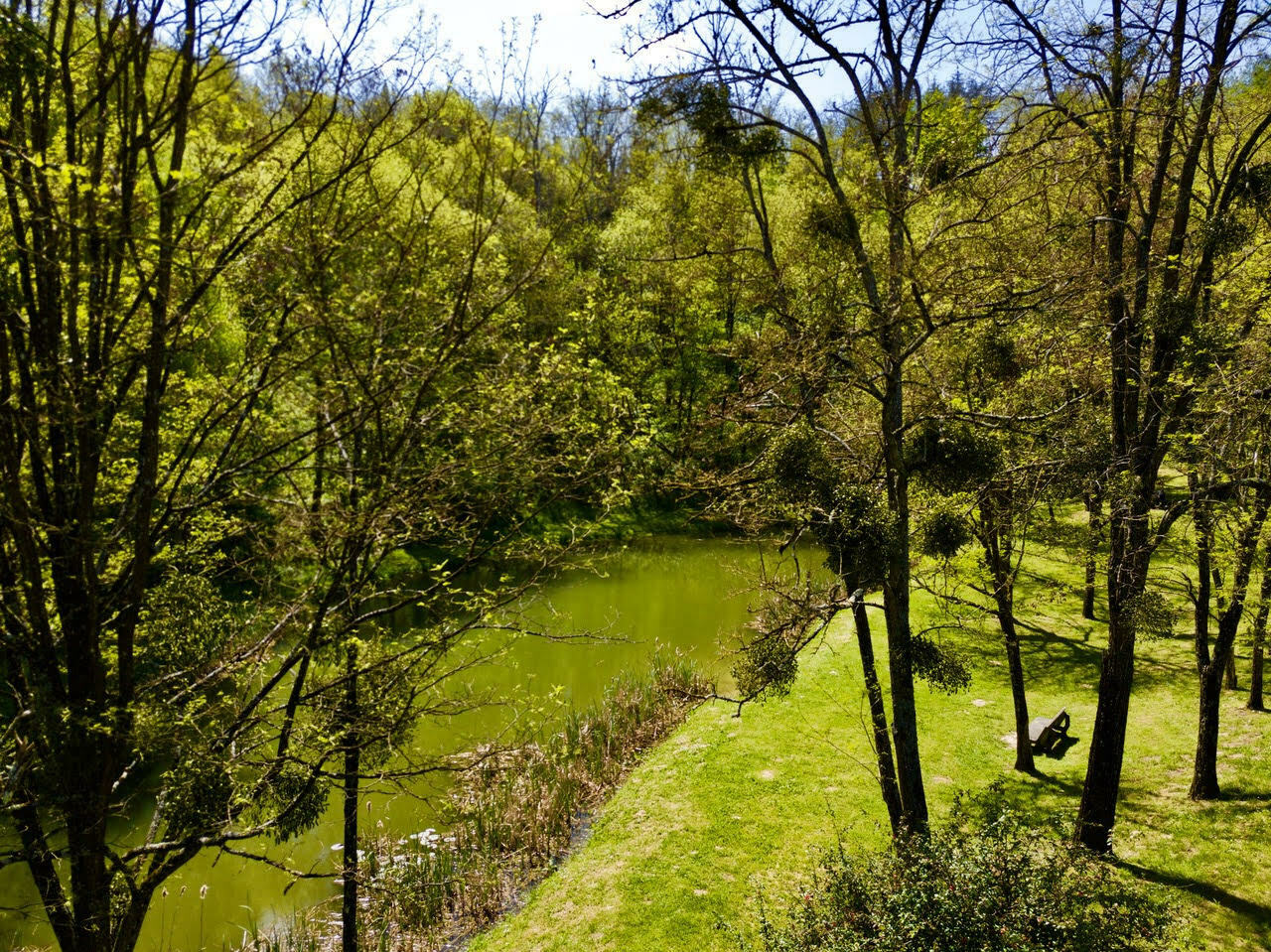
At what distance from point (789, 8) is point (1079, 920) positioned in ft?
22.8

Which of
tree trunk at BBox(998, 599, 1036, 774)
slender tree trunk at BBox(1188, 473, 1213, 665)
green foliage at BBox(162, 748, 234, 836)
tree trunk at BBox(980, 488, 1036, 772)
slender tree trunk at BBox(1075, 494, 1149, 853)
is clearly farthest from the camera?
tree trunk at BBox(998, 599, 1036, 774)

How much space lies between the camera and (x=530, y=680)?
35.4ft

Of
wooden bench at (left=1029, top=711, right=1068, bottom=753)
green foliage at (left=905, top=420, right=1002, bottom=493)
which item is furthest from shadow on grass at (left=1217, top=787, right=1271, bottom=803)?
green foliage at (left=905, top=420, right=1002, bottom=493)

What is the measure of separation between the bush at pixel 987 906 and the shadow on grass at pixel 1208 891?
8.66 feet

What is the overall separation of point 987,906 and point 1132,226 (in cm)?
625

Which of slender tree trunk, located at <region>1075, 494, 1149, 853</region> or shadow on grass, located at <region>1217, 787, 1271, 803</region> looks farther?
shadow on grass, located at <region>1217, 787, 1271, 803</region>

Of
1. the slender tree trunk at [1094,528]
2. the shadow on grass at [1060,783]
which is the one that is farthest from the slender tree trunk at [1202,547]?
the shadow on grass at [1060,783]

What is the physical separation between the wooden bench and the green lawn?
9.1 inches

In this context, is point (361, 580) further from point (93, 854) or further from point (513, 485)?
point (93, 854)

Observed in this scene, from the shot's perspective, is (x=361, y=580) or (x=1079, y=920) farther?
(x=361, y=580)

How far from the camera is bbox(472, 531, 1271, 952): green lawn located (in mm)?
7086

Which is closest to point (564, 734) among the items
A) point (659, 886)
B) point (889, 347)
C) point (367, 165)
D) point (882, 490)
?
point (659, 886)

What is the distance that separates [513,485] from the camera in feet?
20.6

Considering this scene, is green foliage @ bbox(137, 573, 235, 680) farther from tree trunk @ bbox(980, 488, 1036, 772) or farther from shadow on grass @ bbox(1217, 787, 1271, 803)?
shadow on grass @ bbox(1217, 787, 1271, 803)
